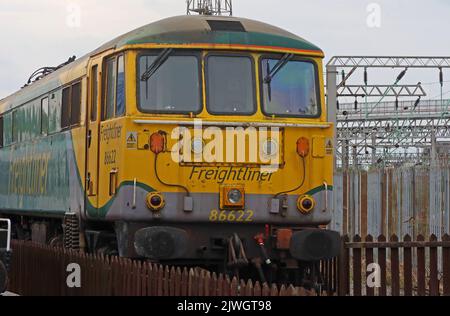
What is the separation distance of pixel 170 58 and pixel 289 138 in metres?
1.79

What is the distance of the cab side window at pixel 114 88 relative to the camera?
1378 cm

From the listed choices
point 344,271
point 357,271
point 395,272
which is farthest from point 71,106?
point 395,272

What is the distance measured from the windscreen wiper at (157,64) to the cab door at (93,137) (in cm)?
110

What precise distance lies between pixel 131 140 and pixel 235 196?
148cm

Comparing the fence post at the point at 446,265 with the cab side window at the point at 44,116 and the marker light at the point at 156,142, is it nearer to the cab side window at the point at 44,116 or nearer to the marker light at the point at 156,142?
the marker light at the point at 156,142

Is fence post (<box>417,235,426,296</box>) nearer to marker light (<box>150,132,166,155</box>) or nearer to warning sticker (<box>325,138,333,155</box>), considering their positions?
warning sticker (<box>325,138,333,155</box>)

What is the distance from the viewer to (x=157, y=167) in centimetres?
1352

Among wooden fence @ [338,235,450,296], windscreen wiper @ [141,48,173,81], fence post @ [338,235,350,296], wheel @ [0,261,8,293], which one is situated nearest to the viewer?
wheel @ [0,261,8,293]

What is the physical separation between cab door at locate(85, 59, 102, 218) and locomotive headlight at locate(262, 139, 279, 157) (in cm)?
226

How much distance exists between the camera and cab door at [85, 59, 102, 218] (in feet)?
47.7

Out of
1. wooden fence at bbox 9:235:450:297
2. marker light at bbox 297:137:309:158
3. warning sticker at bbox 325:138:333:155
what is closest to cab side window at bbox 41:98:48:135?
wooden fence at bbox 9:235:450:297
